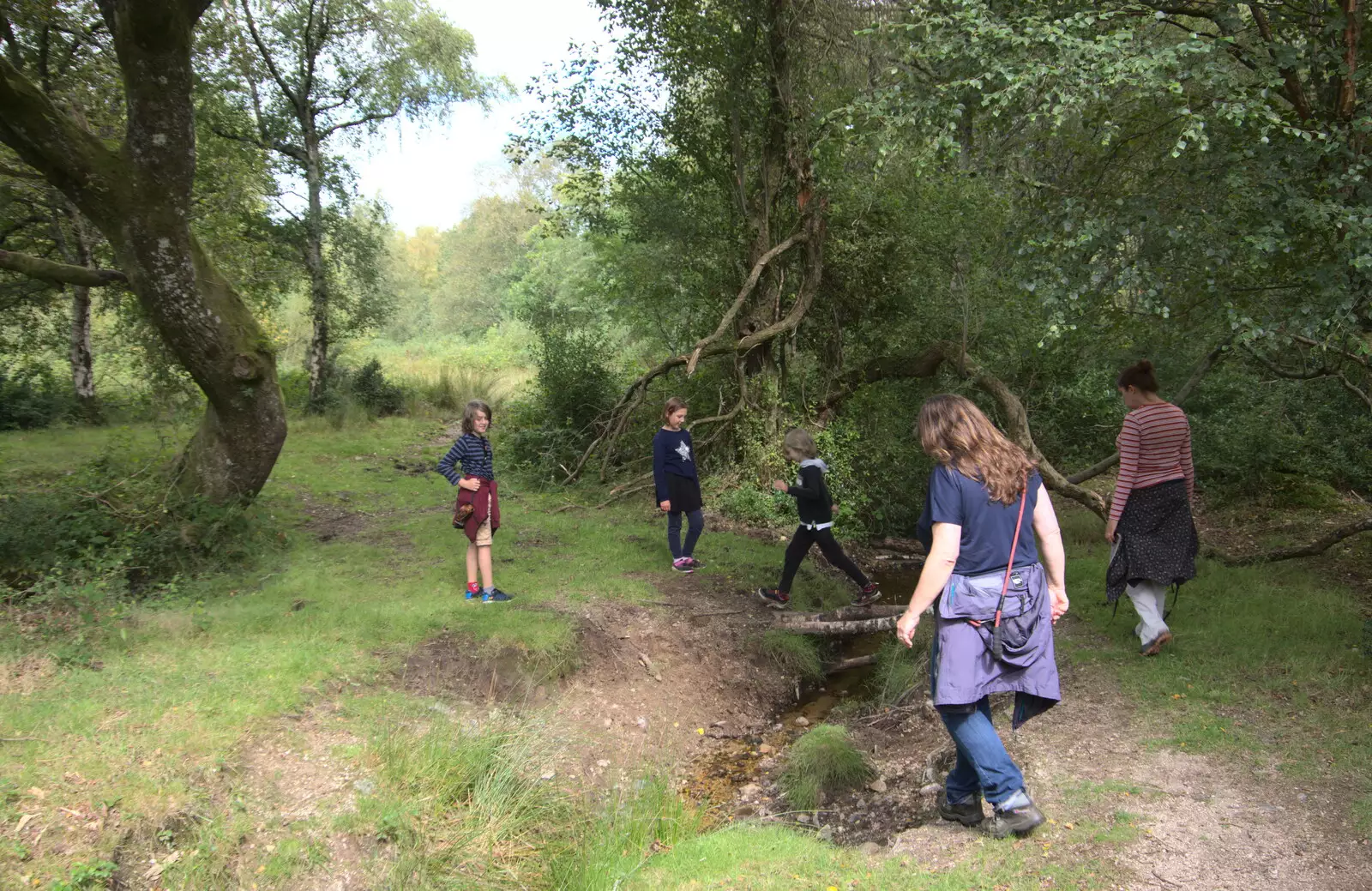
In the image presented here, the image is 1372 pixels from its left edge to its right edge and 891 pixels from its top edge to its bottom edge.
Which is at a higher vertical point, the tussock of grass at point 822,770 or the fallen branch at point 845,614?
the fallen branch at point 845,614

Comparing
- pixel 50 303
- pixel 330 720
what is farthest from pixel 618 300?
pixel 330 720

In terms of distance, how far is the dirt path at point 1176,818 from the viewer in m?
3.59

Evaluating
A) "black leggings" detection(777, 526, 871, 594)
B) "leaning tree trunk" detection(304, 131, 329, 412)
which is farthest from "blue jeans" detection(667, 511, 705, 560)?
"leaning tree trunk" detection(304, 131, 329, 412)

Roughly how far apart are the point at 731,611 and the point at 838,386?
5558 millimetres

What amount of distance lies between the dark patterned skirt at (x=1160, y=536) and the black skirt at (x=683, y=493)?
3.97 meters

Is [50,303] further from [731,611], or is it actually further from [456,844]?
[456,844]

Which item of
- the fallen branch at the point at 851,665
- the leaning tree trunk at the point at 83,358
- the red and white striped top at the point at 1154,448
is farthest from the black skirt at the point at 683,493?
the leaning tree trunk at the point at 83,358

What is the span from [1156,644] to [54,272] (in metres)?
9.90

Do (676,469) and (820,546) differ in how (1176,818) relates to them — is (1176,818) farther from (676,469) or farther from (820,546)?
(676,469)

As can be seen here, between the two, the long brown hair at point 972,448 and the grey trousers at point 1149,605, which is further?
the grey trousers at point 1149,605

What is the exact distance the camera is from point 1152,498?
6031 millimetres

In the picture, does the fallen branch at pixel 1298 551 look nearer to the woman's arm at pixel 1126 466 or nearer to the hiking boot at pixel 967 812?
the woman's arm at pixel 1126 466

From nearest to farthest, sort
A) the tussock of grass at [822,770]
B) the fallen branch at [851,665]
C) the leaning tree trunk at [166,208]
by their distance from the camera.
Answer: the tussock of grass at [822,770] < the leaning tree trunk at [166,208] < the fallen branch at [851,665]

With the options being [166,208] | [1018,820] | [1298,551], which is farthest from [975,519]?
[166,208]
